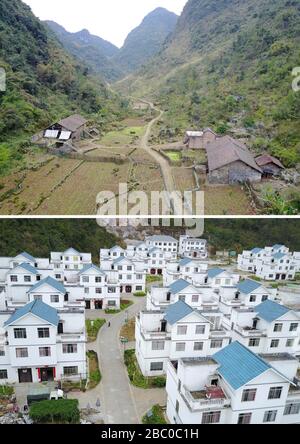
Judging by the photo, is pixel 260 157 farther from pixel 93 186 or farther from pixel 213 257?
pixel 213 257

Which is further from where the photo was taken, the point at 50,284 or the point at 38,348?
the point at 50,284

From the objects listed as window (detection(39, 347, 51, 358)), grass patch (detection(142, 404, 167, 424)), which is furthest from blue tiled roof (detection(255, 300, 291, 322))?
window (detection(39, 347, 51, 358))

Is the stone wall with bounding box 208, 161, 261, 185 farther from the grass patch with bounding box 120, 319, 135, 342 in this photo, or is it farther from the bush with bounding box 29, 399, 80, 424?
the bush with bounding box 29, 399, 80, 424

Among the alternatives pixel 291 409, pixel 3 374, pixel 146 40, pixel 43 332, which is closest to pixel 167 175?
pixel 43 332

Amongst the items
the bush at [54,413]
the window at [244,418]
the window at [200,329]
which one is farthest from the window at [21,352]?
the window at [244,418]

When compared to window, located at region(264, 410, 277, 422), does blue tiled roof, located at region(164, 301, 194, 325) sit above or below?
above

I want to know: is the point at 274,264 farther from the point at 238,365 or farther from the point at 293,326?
the point at 238,365
